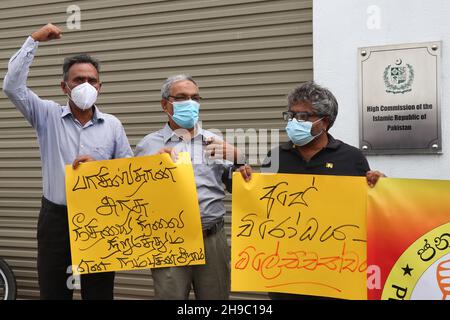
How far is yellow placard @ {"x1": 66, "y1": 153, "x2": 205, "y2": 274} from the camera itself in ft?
10.6

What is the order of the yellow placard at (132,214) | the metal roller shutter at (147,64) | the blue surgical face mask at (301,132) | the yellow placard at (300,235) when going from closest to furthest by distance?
the yellow placard at (300,235)
the blue surgical face mask at (301,132)
the yellow placard at (132,214)
the metal roller shutter at (147,64)

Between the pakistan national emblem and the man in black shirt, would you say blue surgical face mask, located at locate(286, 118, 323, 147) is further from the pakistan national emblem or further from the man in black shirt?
the pakistan national emblem

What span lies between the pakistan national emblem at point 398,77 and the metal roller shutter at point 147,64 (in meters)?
0.74

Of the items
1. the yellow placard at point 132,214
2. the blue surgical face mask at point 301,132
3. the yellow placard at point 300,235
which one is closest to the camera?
the yellow placard at point 300,235

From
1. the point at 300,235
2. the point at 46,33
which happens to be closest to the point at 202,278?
the point at 300,235

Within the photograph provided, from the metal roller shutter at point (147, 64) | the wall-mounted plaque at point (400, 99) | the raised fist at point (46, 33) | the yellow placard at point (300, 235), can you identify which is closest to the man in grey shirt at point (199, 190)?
the yellow placard at point (300, 235)

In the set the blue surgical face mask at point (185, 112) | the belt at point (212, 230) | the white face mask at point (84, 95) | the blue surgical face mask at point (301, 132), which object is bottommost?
the belt at point (212, 230)

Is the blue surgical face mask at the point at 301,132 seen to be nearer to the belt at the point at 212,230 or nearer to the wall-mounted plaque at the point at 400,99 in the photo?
the belt at the point at 212,230

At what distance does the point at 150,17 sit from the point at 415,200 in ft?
11.5

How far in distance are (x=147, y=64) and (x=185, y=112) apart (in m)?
2.61

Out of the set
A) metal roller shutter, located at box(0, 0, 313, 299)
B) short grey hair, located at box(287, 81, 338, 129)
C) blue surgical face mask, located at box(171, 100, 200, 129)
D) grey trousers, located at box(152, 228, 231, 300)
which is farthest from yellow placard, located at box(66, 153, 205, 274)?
metal roller shutter, located at box(0, 0, 313, 299)

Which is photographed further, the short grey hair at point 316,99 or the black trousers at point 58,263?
the black trousers at point 58,263

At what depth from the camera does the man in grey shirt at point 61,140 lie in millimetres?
3365
